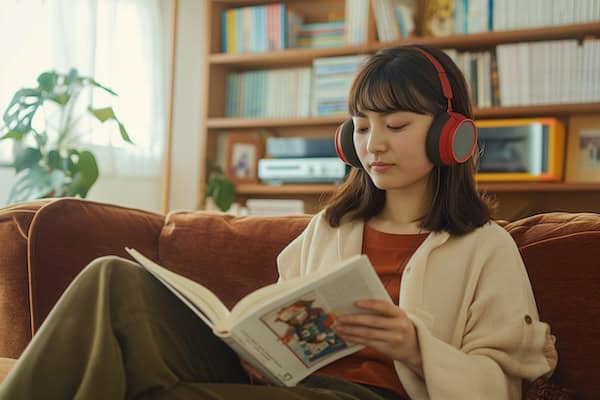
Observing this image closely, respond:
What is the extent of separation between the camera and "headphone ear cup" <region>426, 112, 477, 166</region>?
1.25 m

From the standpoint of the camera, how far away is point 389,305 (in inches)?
39.7

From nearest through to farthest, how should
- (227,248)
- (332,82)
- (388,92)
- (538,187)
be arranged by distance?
(388,92)
(227,248)
(538,187)
(332,82)

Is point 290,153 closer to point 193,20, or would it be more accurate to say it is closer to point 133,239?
point 193,20

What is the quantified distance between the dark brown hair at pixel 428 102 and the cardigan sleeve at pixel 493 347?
4.0 inches

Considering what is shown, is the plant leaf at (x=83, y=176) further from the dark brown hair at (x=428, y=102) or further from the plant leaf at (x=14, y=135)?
the dark brown hair at (x=428, y=102)

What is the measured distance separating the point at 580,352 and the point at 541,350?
0.46 ft

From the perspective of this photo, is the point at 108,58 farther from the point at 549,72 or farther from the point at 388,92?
the point at 388,92

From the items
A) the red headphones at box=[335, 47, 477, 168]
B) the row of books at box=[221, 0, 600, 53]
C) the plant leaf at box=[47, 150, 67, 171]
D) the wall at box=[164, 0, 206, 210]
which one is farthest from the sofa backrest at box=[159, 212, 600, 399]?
the wall at box=[164, 0, 206, 210]

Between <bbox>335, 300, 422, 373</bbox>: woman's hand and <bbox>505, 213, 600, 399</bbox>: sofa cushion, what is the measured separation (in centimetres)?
36

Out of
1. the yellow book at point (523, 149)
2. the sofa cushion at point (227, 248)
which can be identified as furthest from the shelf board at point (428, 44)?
the sofa cushion at point (227, 248)

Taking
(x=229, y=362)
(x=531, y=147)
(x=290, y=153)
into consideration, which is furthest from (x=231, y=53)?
(x=229, y=362)

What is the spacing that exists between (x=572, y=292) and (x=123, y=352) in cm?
73

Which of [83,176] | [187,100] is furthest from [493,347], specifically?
[187,100]

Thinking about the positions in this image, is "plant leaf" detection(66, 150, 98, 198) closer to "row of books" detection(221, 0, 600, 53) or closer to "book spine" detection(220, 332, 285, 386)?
"row of books" detection(221, 0, 600, 53)
